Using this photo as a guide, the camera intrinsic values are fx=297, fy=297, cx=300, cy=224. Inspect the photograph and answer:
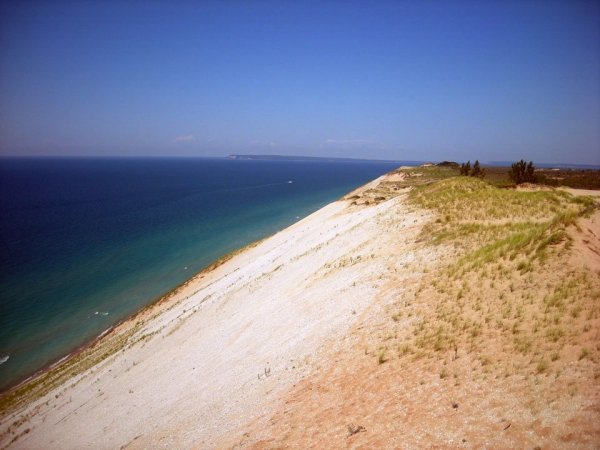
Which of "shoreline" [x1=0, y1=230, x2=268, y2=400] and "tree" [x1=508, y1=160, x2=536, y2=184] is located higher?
"tree" [x1=508, y1=160, x2=536, y2=184]

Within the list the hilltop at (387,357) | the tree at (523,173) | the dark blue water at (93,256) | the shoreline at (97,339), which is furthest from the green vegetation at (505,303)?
the tree at (523,173)

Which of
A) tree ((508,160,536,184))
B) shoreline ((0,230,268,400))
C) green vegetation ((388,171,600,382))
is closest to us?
green vegetation ((388,171,600,382))

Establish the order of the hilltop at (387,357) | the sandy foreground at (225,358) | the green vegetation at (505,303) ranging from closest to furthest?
the hilltop at (387,357) → the green vegetation at (505,303) → the sandy foreground at (225,358)

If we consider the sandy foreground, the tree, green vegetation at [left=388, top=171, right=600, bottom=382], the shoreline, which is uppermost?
the tree

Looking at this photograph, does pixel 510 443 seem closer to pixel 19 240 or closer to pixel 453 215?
pixel 453 215

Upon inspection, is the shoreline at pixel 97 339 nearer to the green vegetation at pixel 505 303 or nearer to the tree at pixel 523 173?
the green vegetation at pixel 505 303

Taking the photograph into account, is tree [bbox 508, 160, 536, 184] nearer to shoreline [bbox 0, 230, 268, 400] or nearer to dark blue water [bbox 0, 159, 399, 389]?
dark blue water [bbox 0, 159, 399, 389]

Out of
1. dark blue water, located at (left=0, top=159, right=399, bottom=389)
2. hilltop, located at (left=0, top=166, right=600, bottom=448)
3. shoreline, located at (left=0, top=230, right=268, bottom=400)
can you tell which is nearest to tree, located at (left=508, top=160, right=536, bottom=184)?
hilltop, located at (left=0, top=166, right=600, bottom=448)

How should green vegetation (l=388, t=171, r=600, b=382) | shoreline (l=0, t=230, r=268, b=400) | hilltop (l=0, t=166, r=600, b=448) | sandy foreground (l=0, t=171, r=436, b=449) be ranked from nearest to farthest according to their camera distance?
hilltop (l=0, t=166, r=600, b=448)
green vegetation (l=388, t=171, r=600, b=382)
sandy foreground (l=0, t=171, r=436, b=449)
shoreline (l=0, t=230, r=268, b=400)

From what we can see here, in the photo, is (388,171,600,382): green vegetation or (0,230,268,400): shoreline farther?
(0,230,268,400): shoreline
